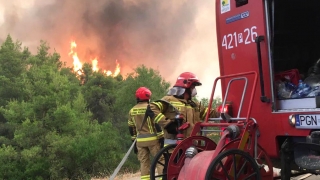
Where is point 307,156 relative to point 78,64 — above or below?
below

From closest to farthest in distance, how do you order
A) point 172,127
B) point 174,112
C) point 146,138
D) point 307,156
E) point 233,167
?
point 233,167 → point 307,156 → point 172,127 → point 174,112 → point 146,138

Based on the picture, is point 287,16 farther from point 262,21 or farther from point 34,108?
point 34,108

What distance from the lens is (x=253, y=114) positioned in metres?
3.85

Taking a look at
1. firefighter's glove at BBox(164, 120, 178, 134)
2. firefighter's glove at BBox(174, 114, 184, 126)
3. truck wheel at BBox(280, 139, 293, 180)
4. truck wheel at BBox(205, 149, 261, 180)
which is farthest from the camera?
firefighter's glove at BBox(164, 120, 178, 134)

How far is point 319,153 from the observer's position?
3.41 m

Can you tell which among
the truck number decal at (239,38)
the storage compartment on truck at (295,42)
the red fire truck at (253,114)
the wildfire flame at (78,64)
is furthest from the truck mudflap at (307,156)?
the wildfire flame at (78,64)

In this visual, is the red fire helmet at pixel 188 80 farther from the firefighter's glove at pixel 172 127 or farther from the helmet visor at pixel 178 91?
the firefighter's glove at pixel 172 127

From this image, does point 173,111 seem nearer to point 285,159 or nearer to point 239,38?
point 239,38

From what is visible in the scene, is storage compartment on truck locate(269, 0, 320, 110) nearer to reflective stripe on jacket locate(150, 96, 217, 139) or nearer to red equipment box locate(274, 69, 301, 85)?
red equipment box locate(274, 69, 301, 85)

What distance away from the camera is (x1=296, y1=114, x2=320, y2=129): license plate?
3182 mm

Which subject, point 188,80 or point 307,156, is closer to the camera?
point 307,156

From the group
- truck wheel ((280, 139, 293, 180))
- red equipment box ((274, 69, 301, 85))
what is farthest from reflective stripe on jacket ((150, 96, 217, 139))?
truck wheel ((280, 139, 293, 180))

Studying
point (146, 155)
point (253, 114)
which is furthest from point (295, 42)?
point (146, 155)

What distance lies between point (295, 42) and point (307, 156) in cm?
190
